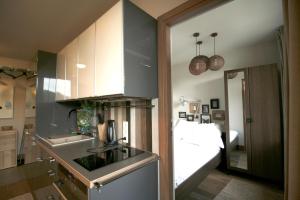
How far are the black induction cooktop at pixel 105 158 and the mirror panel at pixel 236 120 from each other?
2315mm

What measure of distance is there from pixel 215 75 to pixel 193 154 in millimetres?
2222

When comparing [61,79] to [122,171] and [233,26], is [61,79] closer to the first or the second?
[122,171]

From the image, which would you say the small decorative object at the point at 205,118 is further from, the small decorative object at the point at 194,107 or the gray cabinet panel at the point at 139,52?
the gray cabinet panel at the point at 139,52

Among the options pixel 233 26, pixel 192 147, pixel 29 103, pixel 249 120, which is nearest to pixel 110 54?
pixel 192 147

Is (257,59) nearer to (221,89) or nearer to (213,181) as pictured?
(221,89)

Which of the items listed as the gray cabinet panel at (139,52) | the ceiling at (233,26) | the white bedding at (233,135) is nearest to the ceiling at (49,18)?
the gray cabinet panel at (139,52)

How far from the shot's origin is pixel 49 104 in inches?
92.6

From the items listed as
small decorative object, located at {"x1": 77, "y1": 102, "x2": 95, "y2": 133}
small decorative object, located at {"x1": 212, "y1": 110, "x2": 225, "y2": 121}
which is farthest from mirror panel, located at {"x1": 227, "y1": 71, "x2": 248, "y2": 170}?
small decorative object, located at {"x1": 77, "y1": 102, "x2": 95, "y2": 133}

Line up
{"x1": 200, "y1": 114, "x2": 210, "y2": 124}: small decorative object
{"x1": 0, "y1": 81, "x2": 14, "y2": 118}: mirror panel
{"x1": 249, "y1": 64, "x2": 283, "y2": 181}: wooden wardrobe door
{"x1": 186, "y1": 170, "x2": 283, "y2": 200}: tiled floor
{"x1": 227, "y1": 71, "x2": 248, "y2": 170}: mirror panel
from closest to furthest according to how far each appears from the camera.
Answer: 1. {"x1": 186, "y1": 170, "x2": 283, "y2": 200}: tiled floor
2. {"x1": 249, "y1": 64, "x2": 283, "y2": 181}: wooden wardrobe door
3. {"x1": 227, "y1": 71, "x2": 248, "y2": 170}: mirror panel
4. {"x1": 0, "y1": 81, "x2": 14, "y2": 118}: mirror panel
5. {"x1": 200, "y1": 114, "x2": 210, "y2": 124}: small decorative object

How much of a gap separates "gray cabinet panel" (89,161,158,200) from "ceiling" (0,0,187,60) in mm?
1322

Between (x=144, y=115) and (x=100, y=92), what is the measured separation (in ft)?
1.48

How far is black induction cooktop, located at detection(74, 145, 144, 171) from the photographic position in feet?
3.35

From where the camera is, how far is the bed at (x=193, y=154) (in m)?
1.67

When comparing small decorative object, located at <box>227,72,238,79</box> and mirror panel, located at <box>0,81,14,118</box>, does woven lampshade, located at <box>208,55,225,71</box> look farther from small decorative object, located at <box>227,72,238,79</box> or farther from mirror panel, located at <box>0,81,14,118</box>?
mirror panel, located at <box>0,81,14,118</box>
